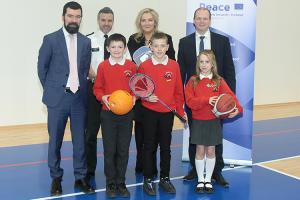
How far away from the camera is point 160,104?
4.51 m

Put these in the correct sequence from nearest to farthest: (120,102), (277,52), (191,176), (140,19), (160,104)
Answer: (120,102) → (160,104) → (140,19) → (191,176) → (277,52)

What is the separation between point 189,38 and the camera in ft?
16.8

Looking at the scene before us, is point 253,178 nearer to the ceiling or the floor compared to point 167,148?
nearer to the floor

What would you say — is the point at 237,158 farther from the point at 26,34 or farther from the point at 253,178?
the point at 26,34

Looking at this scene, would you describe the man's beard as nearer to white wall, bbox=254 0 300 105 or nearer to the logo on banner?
the logo on banner

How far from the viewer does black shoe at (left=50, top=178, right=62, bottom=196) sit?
463cm

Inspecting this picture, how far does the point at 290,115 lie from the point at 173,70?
21.1ft

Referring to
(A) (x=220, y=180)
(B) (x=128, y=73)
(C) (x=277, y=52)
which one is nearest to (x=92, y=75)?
(B) (x=128, y=73)

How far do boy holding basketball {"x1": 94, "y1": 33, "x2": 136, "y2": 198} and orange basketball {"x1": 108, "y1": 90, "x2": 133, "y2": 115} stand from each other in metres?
0.11

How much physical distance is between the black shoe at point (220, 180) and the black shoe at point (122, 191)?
1.21 m

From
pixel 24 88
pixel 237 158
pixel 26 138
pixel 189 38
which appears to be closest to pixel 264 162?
pixel 237 158

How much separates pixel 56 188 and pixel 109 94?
126 cm

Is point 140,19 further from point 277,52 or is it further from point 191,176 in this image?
point 277,52

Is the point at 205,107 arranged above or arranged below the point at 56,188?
above
